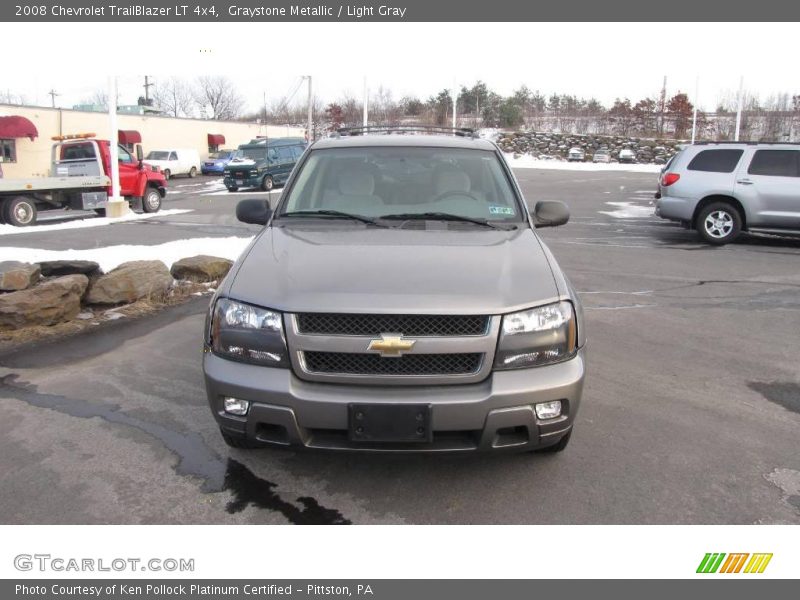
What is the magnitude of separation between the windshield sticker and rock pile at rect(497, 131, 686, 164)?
55.2 m

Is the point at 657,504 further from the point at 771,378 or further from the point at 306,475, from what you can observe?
the point at 771,378

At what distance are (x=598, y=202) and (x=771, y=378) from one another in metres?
17.3

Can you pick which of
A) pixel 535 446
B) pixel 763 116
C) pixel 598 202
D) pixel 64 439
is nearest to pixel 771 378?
pixel 535 446

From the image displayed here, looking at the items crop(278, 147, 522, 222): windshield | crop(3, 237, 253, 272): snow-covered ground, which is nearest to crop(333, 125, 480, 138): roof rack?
crop(278, 147, 522, 222): windshield

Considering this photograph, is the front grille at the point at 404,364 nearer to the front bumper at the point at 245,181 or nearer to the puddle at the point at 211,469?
the puddle at the point at 211,469

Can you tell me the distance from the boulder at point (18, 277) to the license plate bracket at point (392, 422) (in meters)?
4.81

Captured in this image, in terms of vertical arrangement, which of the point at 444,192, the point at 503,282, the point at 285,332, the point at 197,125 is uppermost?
the point at 197,125

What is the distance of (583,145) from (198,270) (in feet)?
187

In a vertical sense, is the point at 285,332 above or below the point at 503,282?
below

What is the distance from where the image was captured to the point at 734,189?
456 inches

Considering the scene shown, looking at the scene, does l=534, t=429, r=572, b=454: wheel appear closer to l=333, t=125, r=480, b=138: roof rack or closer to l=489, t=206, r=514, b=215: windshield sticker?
l=489, t=206, r=514, b=215: windshield sticker

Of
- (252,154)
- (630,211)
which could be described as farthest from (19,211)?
(630,211)

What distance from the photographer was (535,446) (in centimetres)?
292

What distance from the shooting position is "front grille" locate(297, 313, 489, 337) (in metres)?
2.82
